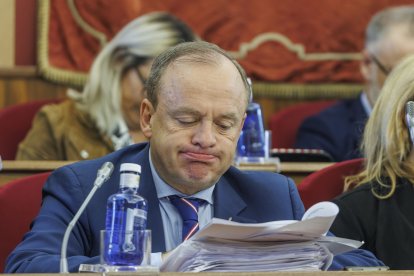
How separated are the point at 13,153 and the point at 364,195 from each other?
1.79 meters

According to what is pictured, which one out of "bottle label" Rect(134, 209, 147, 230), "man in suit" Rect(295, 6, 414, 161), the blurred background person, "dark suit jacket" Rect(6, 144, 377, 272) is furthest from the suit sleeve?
"man in suit" Rect(295, 6, 414, 161)

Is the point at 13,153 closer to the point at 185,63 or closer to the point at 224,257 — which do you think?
the point at 185,63

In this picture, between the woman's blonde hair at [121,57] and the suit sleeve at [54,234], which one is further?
the woman's blonde hair at [121,57]

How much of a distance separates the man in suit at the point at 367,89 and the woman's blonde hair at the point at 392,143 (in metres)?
1.32

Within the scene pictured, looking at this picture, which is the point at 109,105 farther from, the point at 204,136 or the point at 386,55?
the point at 204,136

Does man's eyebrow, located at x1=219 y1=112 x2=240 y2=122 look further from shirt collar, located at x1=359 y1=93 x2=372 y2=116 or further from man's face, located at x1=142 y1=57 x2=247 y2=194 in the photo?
shirt collar, located at x1=359 y1=93 x2=372 y2=116

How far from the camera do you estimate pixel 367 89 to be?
4629 millimetres

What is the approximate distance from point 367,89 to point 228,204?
237 centimetres

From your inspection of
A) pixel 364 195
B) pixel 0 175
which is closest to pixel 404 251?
pixel 364 195

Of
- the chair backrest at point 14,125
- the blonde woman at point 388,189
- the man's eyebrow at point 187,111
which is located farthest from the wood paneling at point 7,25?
the man's eyebrow at point 187,111

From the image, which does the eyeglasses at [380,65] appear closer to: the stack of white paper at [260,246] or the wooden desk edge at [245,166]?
the wooden desk edge at [245,166]

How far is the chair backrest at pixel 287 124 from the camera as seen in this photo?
15.1ft

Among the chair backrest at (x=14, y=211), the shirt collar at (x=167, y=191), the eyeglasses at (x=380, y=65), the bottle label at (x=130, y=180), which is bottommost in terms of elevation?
the chair backrest at (x=14, y=211)

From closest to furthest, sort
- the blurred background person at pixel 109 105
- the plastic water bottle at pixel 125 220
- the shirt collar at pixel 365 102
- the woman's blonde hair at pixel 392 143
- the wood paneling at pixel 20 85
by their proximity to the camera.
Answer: the plastic water bottle at pixel 125 220
the woman's blonde hair at pixel 392 143
the blurred background person at pixel 109 105
the shirt collar at pixel 365 102
the wood paneling at pixel 20 85
